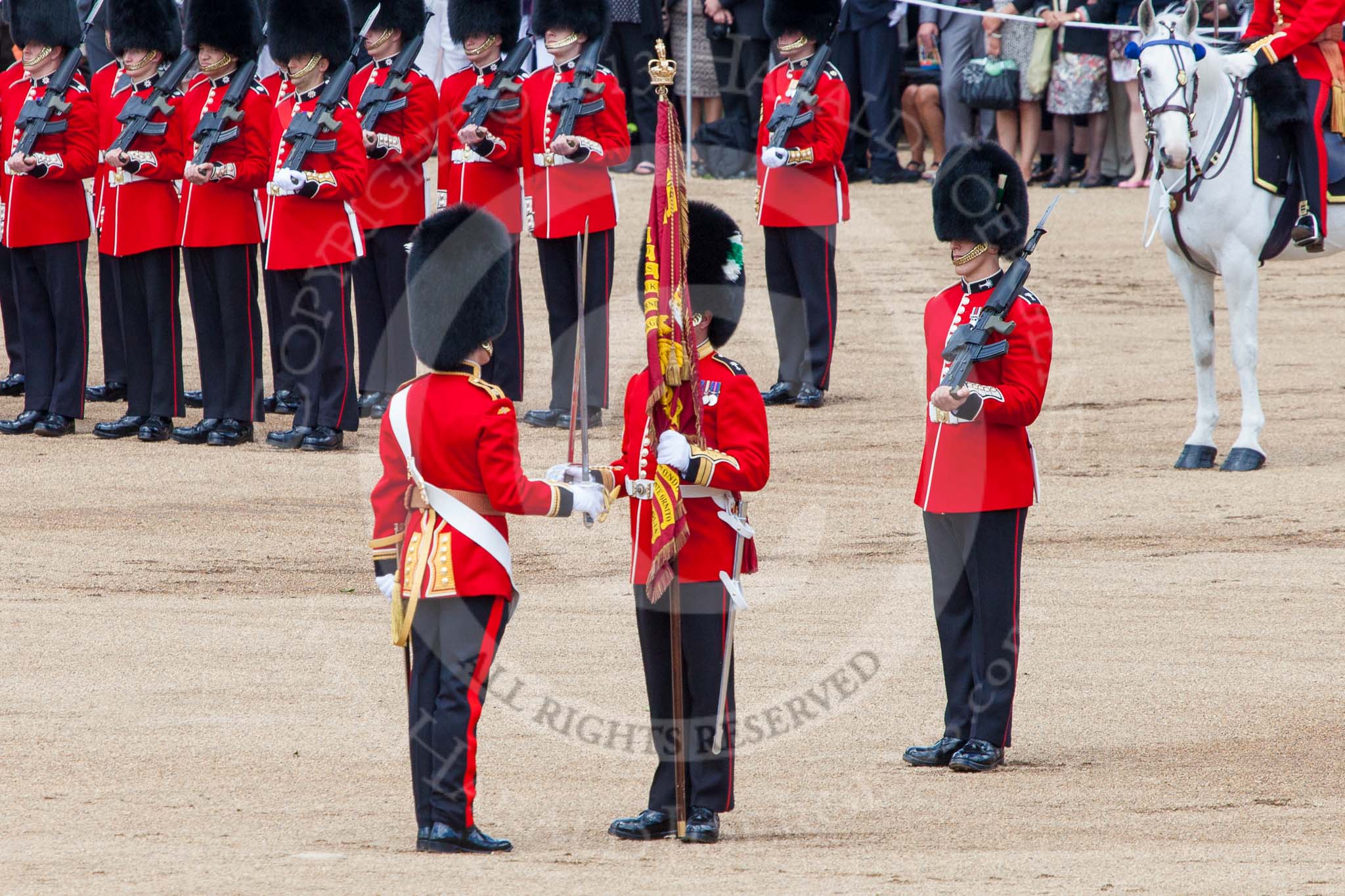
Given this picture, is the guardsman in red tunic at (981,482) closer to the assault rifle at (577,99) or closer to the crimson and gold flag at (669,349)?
the crimson and gold flag at (669,349)

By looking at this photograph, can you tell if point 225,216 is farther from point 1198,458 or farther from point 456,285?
point 456,285

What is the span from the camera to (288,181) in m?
7.98

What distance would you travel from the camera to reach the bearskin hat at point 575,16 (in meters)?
8.68

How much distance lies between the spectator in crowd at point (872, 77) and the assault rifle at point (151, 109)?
5.58 meters

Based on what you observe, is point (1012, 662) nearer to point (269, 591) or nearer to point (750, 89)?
point (269, 591)

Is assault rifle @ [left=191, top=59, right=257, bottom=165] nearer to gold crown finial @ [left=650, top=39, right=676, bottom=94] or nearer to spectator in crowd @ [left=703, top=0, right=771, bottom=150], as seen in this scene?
gold crown finial @ [left=650, top=39, right=676, bottom=94]

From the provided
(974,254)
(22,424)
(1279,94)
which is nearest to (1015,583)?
(974,254)

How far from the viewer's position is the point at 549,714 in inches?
203

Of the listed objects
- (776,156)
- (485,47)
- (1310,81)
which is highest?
(485,47)

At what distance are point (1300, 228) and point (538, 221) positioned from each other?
10.6 ft

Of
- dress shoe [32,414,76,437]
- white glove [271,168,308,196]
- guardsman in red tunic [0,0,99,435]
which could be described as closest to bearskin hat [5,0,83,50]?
guardsman in red tunic [0,0,99,435]

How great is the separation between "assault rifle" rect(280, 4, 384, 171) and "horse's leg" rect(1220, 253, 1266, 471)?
3.69 metres

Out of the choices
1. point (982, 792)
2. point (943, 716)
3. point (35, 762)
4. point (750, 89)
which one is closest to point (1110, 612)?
point (943, 716)

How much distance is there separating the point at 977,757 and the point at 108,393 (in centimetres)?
613
